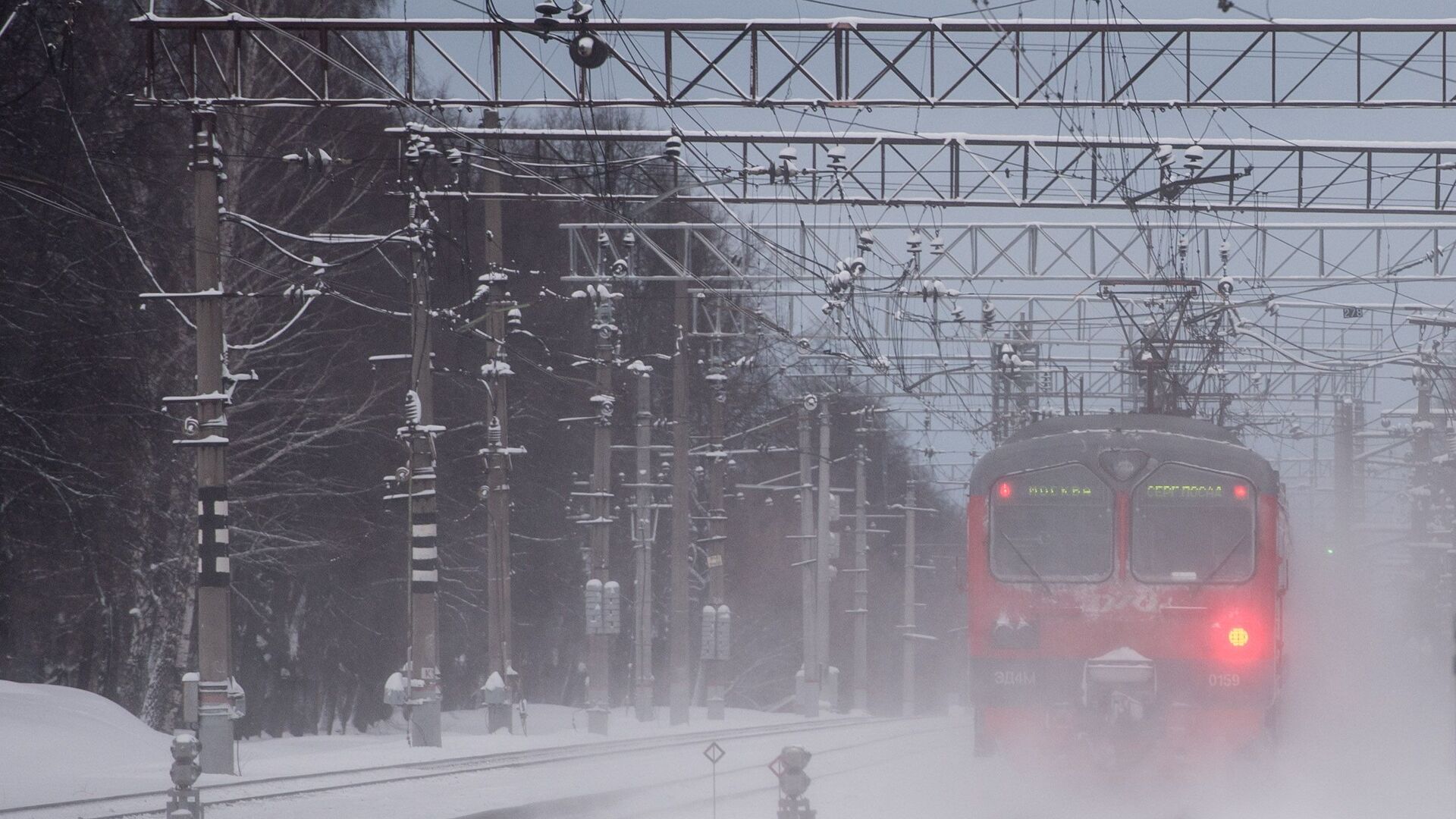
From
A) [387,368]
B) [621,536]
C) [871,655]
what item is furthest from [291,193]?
[871,655]

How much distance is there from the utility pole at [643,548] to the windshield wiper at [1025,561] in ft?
59.7

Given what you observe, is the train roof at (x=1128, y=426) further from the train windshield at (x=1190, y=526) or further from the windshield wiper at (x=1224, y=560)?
the windshield wiper at (x=1224, y=560)

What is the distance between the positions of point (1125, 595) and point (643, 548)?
2016cm

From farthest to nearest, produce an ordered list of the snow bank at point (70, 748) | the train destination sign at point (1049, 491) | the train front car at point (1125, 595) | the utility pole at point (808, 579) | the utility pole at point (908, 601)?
the utility pole at point (908, 601) < the utility pole at point (808, 579) < the snow bank at point (70, 748) < the train destination sign at point (1049, 491) < the train front car at point (1125, 595)

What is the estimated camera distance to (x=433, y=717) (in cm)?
2452

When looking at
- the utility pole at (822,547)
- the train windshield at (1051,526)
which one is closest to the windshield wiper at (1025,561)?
the train windshield at (1051,526)

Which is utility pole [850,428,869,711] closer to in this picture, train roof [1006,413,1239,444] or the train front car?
train roof [1006,413,1239,444]

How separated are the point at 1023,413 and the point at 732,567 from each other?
16.6 meters

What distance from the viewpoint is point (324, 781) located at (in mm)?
18375

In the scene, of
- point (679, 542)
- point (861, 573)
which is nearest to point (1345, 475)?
point (861, 573)

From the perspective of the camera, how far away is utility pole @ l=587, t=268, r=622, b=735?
32.5 metres

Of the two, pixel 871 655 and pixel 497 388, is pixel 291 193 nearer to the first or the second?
pixel 497 388

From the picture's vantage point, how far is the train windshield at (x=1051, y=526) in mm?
16609

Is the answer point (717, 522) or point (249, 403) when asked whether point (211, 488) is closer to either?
point (249, 403)
